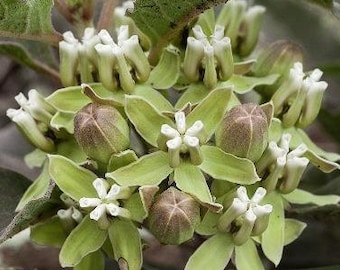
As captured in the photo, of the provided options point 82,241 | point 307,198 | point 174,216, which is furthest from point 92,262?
point 307,198

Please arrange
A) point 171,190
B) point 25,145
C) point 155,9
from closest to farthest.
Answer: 1. point 171,190
2. point 155,9
3. point 25,145

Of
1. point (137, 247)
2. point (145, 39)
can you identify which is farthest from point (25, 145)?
point (137, 247)

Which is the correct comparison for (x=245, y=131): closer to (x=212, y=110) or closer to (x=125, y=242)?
(x=212, y=110)

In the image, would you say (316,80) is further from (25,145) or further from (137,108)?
(25,145)

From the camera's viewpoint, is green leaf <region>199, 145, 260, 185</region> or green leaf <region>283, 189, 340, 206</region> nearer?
green leaf <region>199, 145, 260, 185</region>

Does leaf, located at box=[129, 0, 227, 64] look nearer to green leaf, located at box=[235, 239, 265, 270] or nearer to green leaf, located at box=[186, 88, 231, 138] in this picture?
green leaf, located at box=[186, 88, 231, 138]

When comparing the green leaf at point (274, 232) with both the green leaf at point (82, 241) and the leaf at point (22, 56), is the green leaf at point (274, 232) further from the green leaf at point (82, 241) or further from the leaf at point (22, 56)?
the leaf at point (22, 56)

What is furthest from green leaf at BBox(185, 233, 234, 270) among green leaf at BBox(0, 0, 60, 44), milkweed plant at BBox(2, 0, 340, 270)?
green leaf at BBox(0, 0, 60, 44)

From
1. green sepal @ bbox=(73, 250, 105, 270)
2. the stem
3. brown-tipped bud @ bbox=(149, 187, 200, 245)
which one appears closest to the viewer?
brown-tipped bud @ bbox=(149, 187, 200, 245)
